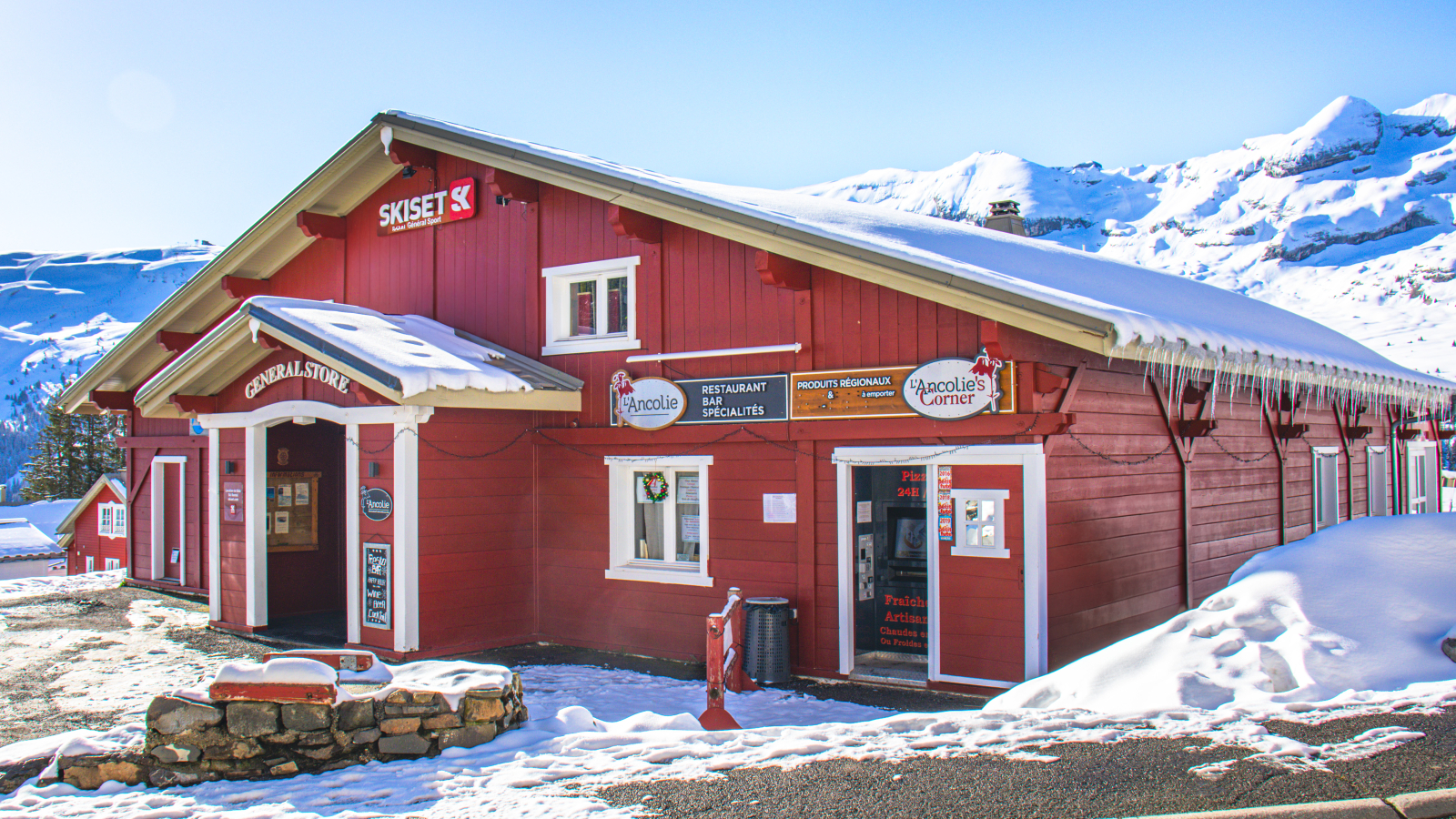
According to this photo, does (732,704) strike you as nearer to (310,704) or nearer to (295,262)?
(310,704)

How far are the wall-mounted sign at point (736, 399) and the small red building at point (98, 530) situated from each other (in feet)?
73.3

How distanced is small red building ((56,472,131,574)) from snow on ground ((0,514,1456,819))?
24.1 m

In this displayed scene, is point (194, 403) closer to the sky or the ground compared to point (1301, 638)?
closer to the sky

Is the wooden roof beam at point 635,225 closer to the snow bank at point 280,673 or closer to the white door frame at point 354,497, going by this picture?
the white door frame at point 354,497

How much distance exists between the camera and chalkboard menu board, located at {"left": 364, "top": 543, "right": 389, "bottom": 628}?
10.1 meters

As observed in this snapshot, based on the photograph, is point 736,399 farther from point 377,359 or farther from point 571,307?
point 377,359

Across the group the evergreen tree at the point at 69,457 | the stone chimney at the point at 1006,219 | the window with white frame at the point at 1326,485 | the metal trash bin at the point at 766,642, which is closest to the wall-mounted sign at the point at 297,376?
the metal trash bin at the point at 766,642

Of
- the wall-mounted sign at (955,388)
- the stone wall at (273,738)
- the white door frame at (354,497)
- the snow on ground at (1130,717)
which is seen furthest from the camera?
the white door frame at (354,497)

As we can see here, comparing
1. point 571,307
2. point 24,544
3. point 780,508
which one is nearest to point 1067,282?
point 780,508

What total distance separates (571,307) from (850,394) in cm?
372

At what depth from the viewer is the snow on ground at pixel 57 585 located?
15.2m

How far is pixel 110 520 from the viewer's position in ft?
90.1

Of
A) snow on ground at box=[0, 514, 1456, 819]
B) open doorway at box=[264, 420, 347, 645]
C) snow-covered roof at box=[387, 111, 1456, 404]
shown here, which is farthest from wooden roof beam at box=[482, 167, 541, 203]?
snow on ground at box=[0, 514, 1456, 819]

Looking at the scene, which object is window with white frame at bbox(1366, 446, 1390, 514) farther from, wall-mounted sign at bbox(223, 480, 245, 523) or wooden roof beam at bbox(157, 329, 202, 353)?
wooden roof beam at bbox(157, 329, 202, 353)
